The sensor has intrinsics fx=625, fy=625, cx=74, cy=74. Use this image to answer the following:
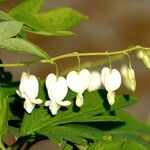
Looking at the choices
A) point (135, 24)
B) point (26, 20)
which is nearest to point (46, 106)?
point (26, 20)

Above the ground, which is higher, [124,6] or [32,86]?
[32,86]

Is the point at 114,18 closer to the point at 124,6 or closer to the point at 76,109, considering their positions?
the point at 124,6

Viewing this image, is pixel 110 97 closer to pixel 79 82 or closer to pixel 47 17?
pixel 79 82

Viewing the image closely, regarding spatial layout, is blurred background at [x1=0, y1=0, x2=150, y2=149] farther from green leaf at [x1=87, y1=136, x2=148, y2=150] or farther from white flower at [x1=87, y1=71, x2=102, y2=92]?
green leaf at [x1=87, y1=136, x2=148, y2=150]

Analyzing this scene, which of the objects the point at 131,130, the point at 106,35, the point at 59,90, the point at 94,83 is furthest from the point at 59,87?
the point at 106,35

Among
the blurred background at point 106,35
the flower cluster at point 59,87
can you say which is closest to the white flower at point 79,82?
the flower cluster at point 59,87

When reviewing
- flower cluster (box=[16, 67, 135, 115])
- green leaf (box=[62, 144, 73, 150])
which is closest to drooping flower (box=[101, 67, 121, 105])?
flower cluster (box=[16, 67, 135, 115])

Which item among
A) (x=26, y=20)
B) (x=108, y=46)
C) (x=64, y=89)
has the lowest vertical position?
(x=108, y=46)
